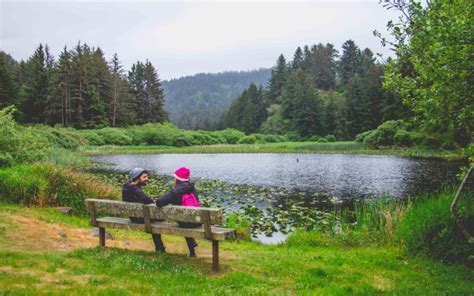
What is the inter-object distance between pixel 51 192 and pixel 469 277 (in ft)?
45.8

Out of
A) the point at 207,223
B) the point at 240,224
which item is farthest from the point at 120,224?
the point at 240,224

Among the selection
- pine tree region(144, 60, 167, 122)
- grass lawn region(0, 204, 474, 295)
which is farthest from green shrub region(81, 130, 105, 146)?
grass lawn region(0, 204, 474, 295)

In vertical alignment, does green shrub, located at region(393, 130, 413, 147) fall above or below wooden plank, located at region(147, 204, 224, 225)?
above

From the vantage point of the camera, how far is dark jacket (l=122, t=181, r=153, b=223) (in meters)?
7.67

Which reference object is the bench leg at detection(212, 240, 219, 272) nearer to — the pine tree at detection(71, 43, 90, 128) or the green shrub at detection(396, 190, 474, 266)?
the green shrub at detection(396, 190, 474, 266)

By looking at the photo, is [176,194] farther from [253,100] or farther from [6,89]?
[253,100]

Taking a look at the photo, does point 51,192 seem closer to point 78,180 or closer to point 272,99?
point 78,180

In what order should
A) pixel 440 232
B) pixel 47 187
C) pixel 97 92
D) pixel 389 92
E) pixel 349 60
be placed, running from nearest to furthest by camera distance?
pixel 440 232 → pixel 47 187 → pixel 389 92 → pixel 97 92 → pixel 349 60

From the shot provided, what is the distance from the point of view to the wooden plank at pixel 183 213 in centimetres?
677

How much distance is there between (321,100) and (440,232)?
316ft

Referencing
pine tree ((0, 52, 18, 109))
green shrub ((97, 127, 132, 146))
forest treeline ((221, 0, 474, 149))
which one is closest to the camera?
forest treeline ((221, 0, 474, 149))

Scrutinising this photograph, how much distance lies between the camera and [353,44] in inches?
5128

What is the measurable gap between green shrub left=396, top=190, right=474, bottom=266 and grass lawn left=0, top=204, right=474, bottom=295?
37 centimetres

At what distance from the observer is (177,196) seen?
752 cm
